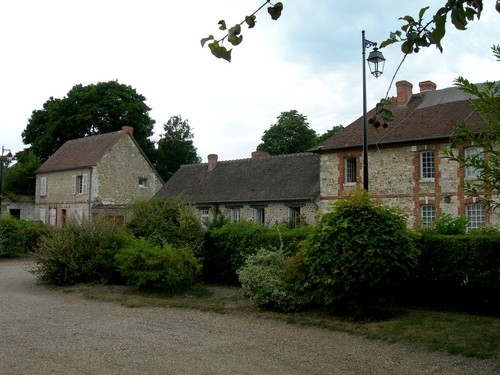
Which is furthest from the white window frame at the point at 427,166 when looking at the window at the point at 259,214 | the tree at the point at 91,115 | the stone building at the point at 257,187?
the tree at the point at 91,115

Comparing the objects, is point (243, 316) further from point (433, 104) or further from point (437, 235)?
point (433, 104)

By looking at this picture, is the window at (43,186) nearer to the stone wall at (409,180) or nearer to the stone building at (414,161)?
the stone building at (414,161)

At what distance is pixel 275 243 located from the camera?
12.7 m

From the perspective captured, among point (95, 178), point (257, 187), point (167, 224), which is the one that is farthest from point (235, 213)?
point (167, 224)

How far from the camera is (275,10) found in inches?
124

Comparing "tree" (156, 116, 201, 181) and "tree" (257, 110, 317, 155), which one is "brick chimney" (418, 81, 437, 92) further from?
"tree" (156, 116, 201, 181)

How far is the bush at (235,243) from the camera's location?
12.4 metres

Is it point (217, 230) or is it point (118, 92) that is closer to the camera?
point (217, 230)

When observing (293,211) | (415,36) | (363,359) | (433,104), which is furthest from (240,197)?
(415,36)

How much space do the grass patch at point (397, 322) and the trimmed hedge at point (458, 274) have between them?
41 cm

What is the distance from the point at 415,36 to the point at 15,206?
42284mm

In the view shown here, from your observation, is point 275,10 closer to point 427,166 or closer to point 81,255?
point 81,255

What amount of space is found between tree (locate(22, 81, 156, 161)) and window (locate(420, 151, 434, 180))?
30.0 m

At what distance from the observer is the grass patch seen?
24.2ft
